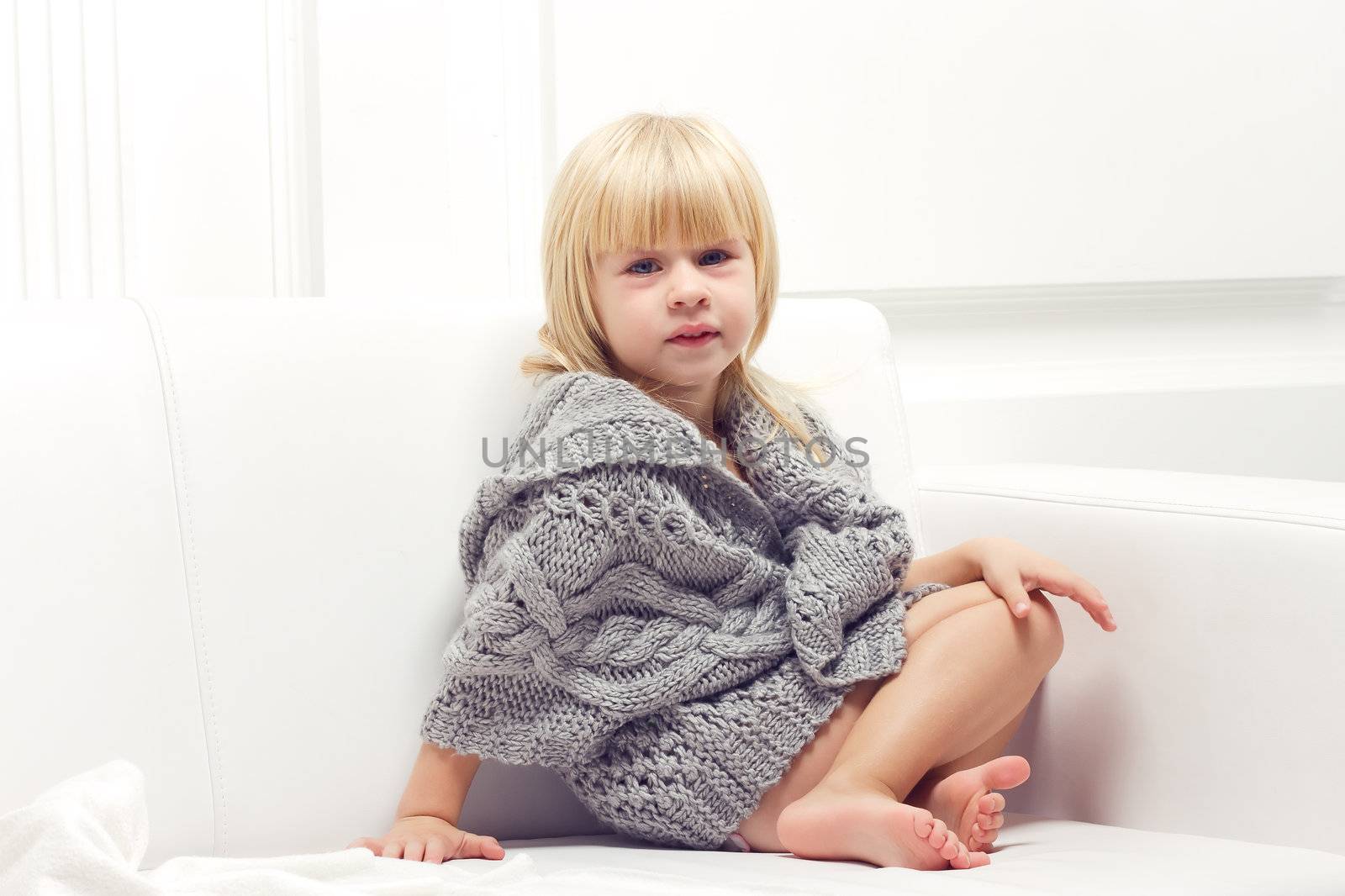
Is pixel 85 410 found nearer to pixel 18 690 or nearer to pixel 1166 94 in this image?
pixel 18 690

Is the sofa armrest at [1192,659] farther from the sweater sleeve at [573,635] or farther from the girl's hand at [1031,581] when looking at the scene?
the sweater sleeve at [573,635]

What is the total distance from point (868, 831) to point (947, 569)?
0.32 metres

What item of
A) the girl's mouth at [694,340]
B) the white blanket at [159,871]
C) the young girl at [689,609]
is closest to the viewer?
the white blanket at [159,871]

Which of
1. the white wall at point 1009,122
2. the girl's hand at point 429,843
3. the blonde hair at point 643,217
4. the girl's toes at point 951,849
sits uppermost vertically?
the white wall at point 1009,122

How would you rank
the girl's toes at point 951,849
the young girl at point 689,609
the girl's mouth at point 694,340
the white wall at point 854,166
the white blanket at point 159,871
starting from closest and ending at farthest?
the white blanket at point 159,871 → the girl's toes at point 951,849 → the young girl at point 689,609 → the girl's mouth at point 694,340 → the white wall at point 854,166

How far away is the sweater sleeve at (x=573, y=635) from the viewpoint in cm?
93

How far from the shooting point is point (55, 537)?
0.89 meters

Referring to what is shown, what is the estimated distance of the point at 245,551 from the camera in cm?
96

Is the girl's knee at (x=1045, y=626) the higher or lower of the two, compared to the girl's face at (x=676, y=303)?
lower

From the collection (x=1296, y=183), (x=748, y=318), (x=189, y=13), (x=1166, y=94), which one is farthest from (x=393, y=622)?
(x=1296, y=183)

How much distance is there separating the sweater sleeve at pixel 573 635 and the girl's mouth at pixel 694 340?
135mm

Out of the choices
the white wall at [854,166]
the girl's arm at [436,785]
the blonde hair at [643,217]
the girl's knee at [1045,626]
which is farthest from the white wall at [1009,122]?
the girl's arm at [436,785]

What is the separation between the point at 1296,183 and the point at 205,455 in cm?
158

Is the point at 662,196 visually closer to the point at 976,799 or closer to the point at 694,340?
the point at 694,340
